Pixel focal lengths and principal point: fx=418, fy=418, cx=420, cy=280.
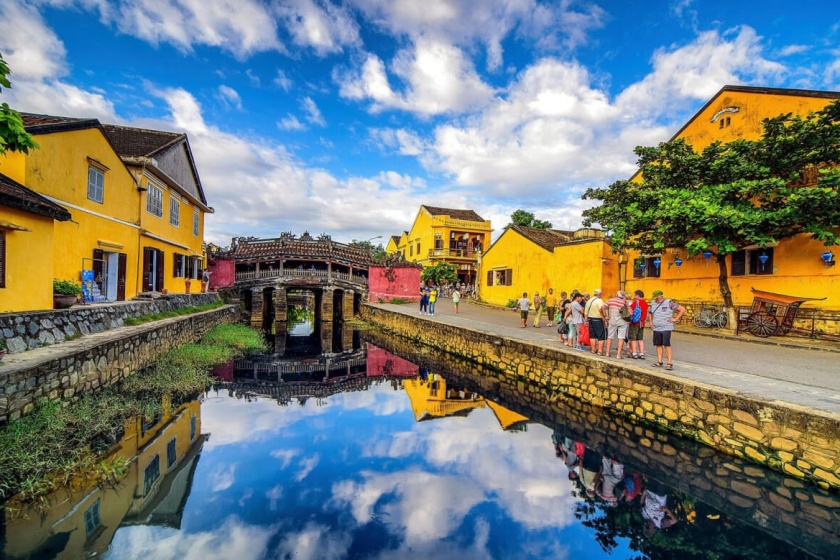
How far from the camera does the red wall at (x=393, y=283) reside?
2995cm

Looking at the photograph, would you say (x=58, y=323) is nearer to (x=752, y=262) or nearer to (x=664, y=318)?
(x=664, y=318)

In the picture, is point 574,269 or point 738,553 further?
point 574,269

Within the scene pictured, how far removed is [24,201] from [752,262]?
1906 centimetres

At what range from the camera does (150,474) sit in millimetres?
5566

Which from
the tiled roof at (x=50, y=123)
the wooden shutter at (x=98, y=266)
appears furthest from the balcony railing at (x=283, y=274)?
the tiled roof at (x=50, y=123)

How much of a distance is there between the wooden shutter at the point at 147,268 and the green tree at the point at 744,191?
16202 mm

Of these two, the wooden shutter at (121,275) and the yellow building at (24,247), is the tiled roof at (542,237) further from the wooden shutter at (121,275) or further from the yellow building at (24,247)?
the yellow building at (24,247)

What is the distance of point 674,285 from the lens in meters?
16.2

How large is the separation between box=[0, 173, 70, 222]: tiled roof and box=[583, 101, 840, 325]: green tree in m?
14.5

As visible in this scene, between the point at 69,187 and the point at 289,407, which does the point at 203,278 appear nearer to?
the point at 69,187

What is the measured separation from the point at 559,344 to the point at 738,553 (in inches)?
267

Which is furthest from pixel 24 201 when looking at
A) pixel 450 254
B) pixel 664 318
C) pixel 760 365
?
pixel 450 254

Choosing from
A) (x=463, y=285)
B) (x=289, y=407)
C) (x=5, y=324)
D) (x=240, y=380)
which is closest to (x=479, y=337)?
(x=289, y=407)

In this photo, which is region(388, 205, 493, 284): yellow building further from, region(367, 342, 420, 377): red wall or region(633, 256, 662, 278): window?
region(367, 342, 420, 377): red wall
